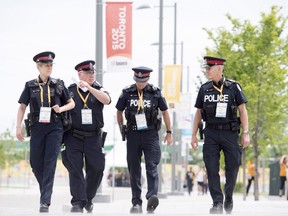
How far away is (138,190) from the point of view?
1247cm

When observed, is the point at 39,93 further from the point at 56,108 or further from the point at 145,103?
the point at 145,103

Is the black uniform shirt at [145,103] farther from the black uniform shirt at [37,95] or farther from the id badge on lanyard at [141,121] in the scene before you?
the black uniform shirt at [37,95]

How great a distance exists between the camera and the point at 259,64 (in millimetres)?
35031

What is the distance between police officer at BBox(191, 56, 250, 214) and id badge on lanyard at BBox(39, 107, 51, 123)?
203cm

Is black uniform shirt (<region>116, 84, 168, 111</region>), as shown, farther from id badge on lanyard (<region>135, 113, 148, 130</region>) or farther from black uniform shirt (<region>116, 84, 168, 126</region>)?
id badge on lanyard (<region>135, 113, 148, 130</region>)

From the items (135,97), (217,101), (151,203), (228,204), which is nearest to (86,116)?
(135,97)

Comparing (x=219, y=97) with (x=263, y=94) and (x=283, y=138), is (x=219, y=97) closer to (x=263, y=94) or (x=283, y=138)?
(x=263, y=94)

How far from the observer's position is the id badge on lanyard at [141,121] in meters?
12.2

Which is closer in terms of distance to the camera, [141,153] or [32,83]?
[32,83]

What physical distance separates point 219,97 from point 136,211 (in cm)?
189

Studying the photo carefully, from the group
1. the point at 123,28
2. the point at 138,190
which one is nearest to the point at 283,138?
the point at 123,28

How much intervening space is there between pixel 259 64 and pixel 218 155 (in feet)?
76.1

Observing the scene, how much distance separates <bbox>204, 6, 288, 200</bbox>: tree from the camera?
114ft

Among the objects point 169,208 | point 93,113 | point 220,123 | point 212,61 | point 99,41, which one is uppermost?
point 99,41
